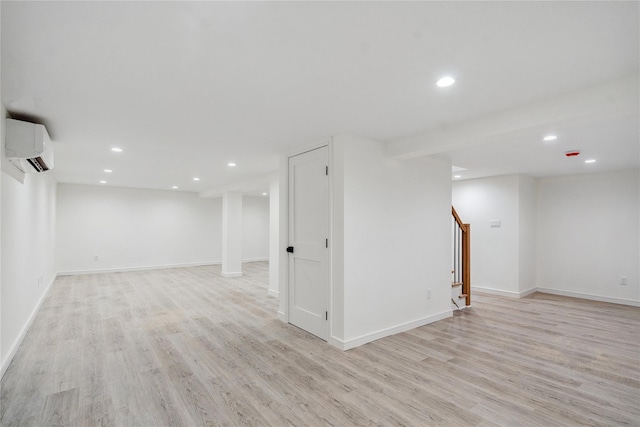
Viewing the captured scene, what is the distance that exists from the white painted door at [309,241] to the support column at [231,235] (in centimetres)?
424

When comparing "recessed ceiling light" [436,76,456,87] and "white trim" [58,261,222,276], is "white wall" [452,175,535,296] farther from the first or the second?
"white trim" [58,261,222,276]

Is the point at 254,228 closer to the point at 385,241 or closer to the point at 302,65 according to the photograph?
the point at 385,241

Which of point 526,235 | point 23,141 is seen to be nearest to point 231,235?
point 23,141

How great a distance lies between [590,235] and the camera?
235 inches

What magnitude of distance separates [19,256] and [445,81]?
4725 millimetres

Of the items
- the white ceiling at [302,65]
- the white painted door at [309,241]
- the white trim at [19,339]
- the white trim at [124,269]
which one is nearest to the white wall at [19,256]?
the white trim at [19,339]

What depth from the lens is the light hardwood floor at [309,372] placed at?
2.25 meters

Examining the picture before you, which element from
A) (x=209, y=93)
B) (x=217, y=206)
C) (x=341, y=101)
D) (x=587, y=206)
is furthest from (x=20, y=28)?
(x=217, y=206)

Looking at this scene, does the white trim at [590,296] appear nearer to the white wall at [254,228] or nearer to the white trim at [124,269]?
the white wall at [254,228]

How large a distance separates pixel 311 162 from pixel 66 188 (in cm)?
764

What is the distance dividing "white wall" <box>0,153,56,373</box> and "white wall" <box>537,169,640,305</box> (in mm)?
8307

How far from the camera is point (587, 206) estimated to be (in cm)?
600

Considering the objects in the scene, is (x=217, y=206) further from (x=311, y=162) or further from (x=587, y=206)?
(x=587, y=206)

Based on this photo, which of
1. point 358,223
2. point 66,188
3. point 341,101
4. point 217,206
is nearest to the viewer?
point 341,101
